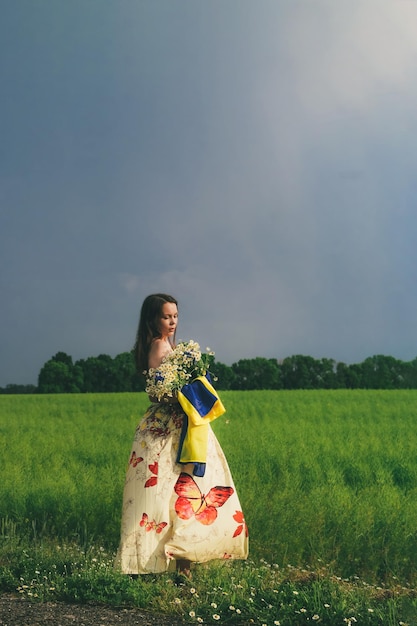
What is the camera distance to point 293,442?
610 inches

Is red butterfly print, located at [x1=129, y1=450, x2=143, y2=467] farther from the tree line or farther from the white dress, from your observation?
the tree line

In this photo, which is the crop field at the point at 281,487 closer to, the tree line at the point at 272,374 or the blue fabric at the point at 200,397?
the blue fabric at the point at 200,397

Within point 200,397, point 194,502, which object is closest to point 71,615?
point 194,502

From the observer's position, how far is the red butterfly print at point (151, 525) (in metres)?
6.62

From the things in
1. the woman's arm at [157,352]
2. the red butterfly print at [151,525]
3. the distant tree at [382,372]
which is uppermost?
the distant tree at [382,372]

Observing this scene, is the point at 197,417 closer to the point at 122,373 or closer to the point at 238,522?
the point at 238,522

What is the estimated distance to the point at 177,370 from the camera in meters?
6.81

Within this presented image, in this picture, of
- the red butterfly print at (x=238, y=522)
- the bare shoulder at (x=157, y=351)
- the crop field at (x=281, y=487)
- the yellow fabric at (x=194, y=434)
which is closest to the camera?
the yellow fabric at (x=194, y=434)

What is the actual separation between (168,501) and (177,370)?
1171 millimetres

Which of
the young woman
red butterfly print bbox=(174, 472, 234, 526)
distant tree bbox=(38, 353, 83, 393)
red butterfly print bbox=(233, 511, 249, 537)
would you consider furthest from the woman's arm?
distant tree bbox=(38, 353, 83, 393)

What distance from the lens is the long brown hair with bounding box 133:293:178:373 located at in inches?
275

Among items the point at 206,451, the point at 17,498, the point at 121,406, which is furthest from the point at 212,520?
the point at 121,406

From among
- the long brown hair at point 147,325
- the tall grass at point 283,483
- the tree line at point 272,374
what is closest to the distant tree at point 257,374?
the tree line at point 272,374

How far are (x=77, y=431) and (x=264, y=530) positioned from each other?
11274 mm
